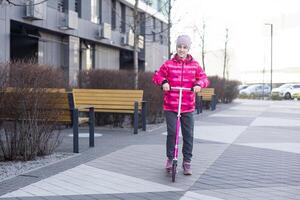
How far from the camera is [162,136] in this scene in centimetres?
1198

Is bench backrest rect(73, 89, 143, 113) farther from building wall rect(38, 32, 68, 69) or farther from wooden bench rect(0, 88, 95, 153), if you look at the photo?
building wall rect(38, 32, 68, 69)

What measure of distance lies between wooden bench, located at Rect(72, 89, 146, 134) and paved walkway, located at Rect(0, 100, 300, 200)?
1510 millimetres

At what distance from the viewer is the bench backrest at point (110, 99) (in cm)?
1265

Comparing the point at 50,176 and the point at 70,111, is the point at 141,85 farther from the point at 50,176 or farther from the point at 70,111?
the point at 50,176

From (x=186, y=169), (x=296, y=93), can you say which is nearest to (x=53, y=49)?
(x=186, y=169)

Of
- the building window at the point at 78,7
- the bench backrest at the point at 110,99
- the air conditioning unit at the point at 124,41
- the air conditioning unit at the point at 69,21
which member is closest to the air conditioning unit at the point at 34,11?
the air conditioning unit at the point at 69,21

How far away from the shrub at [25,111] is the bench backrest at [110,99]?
4.00m

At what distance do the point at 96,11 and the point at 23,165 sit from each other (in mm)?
28386

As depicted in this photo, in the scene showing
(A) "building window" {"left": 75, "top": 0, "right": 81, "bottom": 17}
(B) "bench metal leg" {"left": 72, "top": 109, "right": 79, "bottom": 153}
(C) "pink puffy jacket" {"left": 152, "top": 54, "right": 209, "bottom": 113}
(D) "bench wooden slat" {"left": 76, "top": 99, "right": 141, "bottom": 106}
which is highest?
(A) "building window" {"left": 75, "top": 0, "right": 81, "bottom": 17}

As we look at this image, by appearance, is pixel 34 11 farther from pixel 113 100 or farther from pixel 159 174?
pixel 159 174

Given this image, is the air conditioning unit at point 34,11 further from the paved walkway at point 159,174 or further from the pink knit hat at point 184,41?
the pink knit hat at point 184,41

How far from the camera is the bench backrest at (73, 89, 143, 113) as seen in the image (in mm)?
12648

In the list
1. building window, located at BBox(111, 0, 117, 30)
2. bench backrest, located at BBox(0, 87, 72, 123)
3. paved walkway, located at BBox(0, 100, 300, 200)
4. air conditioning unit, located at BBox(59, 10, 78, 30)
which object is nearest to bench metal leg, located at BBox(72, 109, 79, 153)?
paved walkway, located at BBox(0, 100, 300, 200)

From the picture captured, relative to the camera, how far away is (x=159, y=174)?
724cm
